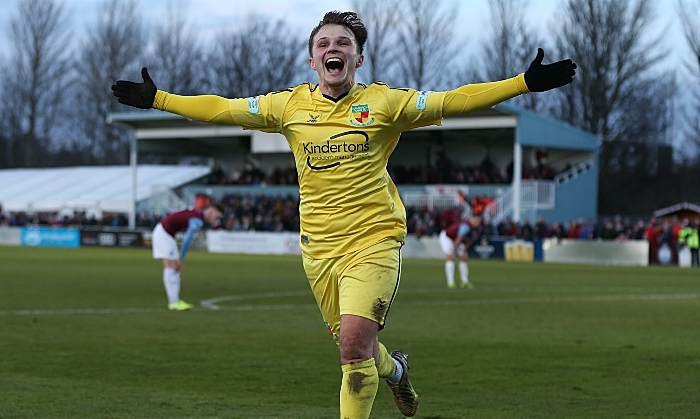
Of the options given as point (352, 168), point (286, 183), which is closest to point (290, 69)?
point (286, 183)

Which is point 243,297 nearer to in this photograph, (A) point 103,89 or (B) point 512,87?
(B) point 512,87

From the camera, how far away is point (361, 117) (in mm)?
6934

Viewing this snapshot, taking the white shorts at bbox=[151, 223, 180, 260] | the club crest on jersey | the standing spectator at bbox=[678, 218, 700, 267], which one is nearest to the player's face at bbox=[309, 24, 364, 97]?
the club crest on jersey

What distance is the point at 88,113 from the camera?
94000 millimetres

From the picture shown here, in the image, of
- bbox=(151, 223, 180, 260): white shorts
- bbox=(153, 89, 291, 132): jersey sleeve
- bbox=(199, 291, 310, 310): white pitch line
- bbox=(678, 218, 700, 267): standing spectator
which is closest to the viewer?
bbox=(153, 89, 291, 132): jersey sleeve

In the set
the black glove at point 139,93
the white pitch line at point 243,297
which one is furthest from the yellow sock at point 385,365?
the white pitch line at point 243,297

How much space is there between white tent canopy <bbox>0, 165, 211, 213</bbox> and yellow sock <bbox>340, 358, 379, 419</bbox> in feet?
190

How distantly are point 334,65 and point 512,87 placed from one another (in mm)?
1096

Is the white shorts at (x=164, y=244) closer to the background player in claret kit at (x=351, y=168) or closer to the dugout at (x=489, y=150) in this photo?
the background player in claret kit at (x=351, y=168)

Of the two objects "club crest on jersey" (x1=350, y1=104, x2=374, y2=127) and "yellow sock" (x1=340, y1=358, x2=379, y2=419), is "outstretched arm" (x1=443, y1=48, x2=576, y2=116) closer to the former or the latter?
"club crest on jersey" (x1=350, y1=104, x2=374, y2=127)

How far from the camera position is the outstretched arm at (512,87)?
6.57 meters

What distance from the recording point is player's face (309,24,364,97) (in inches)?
271

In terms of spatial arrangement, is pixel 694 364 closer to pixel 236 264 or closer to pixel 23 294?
pixel 23 294

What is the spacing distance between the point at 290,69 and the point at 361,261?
245 ft
